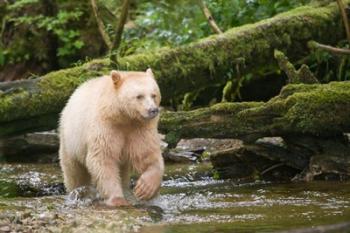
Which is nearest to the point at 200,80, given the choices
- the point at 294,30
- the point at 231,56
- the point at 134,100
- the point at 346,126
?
the point at 231,56

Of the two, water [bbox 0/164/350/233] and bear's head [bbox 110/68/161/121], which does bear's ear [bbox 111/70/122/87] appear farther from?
water [bbox 0/164/350/233]

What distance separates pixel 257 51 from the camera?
10242 millimetres

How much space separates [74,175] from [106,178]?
926mm

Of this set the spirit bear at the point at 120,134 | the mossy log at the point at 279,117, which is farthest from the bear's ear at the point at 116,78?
the mossy log at the point at 279,117

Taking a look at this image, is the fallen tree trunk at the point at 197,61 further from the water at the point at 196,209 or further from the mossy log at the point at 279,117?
the mossy log at the point at 279,117

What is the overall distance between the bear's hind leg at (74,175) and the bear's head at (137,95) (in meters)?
1.10

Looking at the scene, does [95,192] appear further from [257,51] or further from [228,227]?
[257,51]

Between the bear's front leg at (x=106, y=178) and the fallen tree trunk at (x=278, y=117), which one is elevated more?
the fallen tree trunk at (x=278, y=117)

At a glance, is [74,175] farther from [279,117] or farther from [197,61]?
[197,61]

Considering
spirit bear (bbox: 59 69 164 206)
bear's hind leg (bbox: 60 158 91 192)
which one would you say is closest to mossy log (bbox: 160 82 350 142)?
bear's hind leg (bbox: 60 158 91 192)

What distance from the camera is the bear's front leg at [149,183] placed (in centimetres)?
720

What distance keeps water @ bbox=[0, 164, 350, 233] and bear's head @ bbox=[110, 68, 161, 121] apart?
0.86m

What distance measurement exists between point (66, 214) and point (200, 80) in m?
3.96

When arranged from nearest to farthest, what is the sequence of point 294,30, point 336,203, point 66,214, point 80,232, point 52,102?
point 80,232
point 66,214
point 336,203
point 52,102
point 294,30
